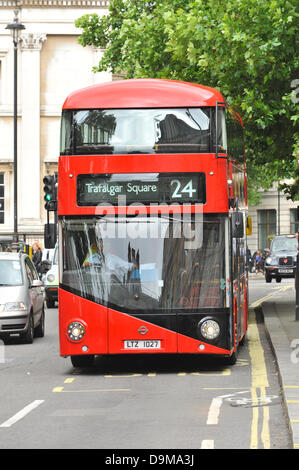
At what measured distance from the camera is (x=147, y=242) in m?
14.3

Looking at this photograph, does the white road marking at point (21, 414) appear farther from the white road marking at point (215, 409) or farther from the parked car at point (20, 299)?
the parked car at point (20, 299)

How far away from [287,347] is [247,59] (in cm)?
723

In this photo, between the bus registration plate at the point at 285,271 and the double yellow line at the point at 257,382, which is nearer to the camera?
the double yellow line at the point at 257,382

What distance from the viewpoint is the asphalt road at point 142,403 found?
9.30 meters

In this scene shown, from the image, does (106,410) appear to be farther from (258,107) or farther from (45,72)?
(45,72)

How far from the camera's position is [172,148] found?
14.4 metres

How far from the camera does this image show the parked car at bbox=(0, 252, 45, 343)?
19.6m

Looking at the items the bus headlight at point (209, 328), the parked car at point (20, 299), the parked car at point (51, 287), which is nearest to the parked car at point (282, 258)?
the parked car at point (51, 287)

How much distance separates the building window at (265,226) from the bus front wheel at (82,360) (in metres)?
59.3

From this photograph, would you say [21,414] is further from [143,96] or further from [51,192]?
[51,192]

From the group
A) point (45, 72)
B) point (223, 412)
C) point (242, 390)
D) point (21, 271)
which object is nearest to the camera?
point (223, 412)

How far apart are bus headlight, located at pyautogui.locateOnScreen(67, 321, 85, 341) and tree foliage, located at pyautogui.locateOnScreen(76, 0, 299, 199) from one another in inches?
283

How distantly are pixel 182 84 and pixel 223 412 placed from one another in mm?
5570
